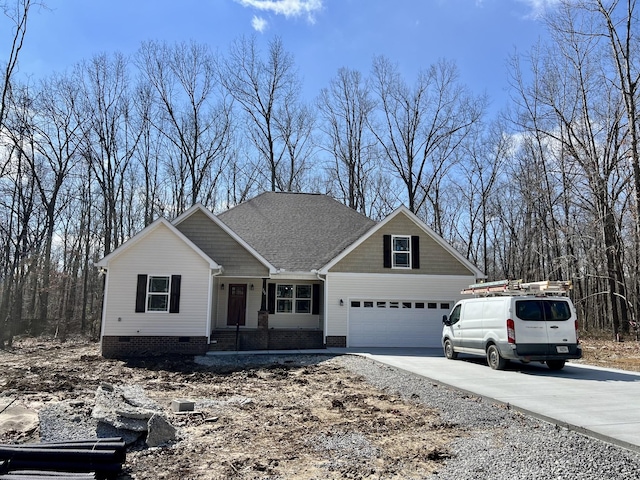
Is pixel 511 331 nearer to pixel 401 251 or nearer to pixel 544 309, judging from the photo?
pixel 544 309

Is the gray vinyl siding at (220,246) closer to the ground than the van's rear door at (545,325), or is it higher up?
higher up

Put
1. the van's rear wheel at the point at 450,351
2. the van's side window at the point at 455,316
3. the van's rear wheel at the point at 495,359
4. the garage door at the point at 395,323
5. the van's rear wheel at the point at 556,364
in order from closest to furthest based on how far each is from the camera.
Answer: the van's rear wheel at the point at 495,359 → the van's rear wheel at the point at 556,364 → the van's side window at the point at 455,316 → the van's rear wheel at the point at 450,351 → the garage door at the point at 395,323

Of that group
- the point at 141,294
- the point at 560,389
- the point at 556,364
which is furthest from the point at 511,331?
the point at 141,294

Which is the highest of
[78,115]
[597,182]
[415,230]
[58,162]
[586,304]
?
[78,115]

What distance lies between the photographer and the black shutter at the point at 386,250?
17391mm

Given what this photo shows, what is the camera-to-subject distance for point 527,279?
3266 cm

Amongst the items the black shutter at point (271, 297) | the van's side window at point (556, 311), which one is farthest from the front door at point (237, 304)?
the van's side window at point (556, 311)

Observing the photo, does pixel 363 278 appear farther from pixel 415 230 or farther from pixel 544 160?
pixel 544 160

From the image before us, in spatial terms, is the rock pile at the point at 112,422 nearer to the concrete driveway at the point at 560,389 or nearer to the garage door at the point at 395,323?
the concrete driveway at the point at 560,389

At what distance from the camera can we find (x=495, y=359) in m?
11.0

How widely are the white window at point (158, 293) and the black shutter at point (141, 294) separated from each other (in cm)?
13

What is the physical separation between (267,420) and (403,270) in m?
11.5

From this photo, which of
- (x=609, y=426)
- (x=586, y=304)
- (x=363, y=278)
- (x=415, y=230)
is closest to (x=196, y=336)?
(x=363, y=278)

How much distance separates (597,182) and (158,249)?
64.3 ft
